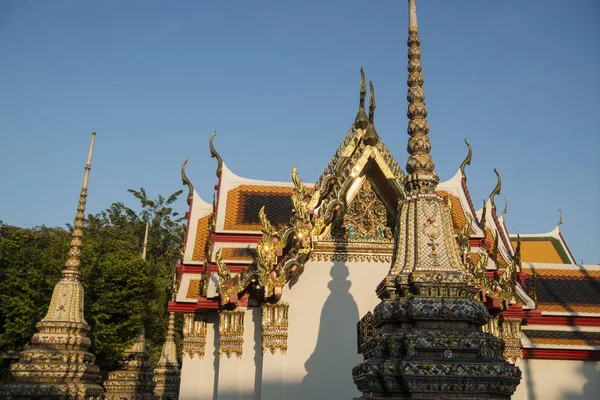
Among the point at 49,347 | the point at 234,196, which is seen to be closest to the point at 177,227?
the point at 234,196

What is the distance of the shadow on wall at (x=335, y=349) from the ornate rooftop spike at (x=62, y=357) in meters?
3.59

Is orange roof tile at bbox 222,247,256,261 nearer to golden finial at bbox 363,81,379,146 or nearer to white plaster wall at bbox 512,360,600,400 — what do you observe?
golden finial at bbox 363,81,379,146

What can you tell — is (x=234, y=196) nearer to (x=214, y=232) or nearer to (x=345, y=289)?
(x=214, y=232)

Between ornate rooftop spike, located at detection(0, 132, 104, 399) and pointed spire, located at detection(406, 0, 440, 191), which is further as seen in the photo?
ornate rooftop spike, located at detection(0, 132, 104, 399)

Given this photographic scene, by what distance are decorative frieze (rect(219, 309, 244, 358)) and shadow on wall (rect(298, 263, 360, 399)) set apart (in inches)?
45.5

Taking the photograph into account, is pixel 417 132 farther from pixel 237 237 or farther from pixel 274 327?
pixel 237 237

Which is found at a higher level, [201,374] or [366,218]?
[366,218]

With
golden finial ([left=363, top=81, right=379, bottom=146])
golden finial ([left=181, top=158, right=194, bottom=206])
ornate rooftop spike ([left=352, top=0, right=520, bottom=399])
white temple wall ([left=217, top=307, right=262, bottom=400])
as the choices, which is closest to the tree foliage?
golden finial ([left=181, top=158, right=194, bottom=206])

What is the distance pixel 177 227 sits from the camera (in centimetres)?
3900

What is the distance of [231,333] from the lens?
385 inches

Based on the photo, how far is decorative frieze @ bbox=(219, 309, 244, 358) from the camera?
977cm

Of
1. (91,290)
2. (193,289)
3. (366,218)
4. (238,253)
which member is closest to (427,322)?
(366,218)

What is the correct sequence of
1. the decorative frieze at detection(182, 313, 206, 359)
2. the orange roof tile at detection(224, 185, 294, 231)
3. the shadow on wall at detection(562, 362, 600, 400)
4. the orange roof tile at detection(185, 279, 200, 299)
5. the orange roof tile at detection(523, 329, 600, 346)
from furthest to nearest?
the orange roof tile at detection(224, 185, 294, 231) < the orange roof tile at detection(523, 329, 600, 346) < the shadow on wall at detection(562, 362, 600, 400) < the orange roof tile at detection(185, 279, 200, 299) < the decorative frieze at detection(182, 313, 206, 359)

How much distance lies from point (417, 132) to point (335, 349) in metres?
4.41
